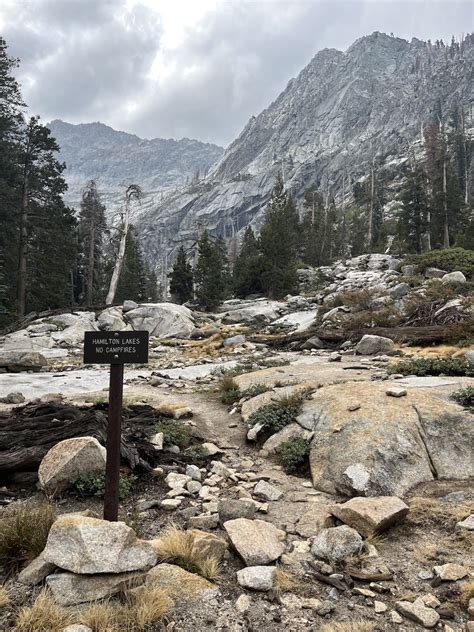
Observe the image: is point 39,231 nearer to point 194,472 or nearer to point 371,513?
point 194,472

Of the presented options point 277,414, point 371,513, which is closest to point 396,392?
point 277,414

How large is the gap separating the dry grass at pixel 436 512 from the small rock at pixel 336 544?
3.45 feet

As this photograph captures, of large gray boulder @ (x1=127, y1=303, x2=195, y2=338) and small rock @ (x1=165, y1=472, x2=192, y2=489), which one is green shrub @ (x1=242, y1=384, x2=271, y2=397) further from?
large gray boulder @ (x1=127, y1=303, x2=195, y2=338)

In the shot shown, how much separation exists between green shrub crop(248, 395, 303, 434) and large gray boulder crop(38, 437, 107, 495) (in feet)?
12.0

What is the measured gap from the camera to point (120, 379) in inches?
179

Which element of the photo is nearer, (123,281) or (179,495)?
(179,495)

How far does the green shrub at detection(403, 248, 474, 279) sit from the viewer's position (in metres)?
26.7

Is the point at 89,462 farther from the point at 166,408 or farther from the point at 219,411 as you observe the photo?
the point at 219,411

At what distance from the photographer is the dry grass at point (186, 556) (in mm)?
3904

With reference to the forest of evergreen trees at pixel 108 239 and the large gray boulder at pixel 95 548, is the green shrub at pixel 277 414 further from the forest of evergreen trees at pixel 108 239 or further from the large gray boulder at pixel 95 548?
the forest of evergreen trees at pixel 108 239

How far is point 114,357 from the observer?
14.5ft

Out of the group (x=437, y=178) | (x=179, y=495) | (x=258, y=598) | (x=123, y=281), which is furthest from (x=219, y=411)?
(x=437, y=178)

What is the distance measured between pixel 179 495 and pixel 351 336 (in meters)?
13.7

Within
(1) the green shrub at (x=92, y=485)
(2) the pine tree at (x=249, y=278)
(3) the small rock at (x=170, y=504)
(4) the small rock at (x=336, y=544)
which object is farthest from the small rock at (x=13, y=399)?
(2) the pine tree at (x=249, y=278)
